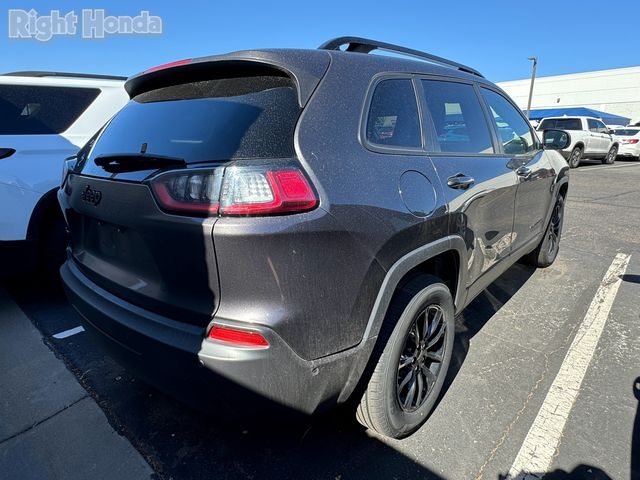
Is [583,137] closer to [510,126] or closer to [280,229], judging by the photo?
[510,126]

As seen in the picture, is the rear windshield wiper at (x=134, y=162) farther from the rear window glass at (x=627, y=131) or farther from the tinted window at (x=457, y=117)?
the rear window glass at (x=627, y=131)

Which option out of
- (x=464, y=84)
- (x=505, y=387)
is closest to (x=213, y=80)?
(x=464, y=84)

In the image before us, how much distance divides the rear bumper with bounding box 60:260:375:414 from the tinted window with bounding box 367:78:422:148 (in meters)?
0.89

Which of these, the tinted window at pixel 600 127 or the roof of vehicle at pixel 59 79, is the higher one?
the roof of vehicle at pixel 59 79

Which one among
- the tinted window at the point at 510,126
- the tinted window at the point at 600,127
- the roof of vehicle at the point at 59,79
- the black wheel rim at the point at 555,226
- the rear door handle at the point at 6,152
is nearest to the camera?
the tinted window at the point at 510,126

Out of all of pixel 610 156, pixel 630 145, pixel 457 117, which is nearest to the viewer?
pixel 457 117

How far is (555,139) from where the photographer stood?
13.4 ft

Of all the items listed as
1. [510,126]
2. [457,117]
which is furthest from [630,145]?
[457,117]

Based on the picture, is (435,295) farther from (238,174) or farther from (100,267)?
(100,267)

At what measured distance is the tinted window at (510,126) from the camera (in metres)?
3.02

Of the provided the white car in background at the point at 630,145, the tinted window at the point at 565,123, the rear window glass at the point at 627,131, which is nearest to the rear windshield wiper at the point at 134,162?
the tinted window at the point at 565,123

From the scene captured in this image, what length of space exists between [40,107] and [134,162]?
101 inches

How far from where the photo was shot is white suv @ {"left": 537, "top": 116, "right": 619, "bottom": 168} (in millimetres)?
14635

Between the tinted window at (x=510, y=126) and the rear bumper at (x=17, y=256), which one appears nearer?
the tinted window at (x=510, y=126)
